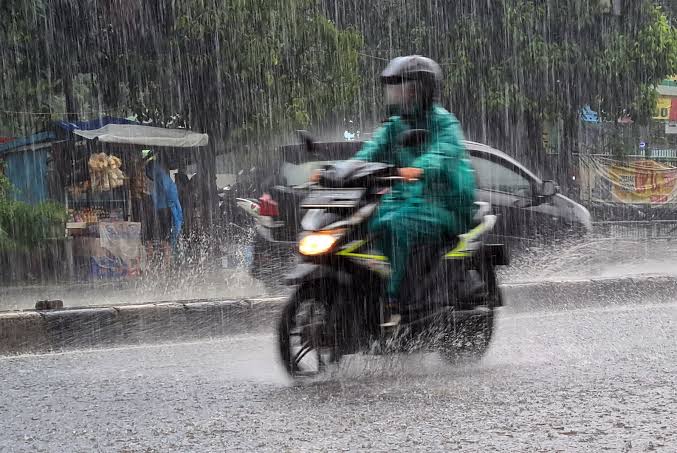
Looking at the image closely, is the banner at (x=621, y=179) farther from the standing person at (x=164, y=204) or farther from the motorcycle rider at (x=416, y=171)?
the motorcycle rider at (x=416, y=171)

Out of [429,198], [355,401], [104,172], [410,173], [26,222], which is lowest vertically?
[355,401]

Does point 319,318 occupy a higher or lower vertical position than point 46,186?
lower

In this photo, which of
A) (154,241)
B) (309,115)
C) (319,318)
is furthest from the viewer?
(309,115)

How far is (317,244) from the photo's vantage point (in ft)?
15.4

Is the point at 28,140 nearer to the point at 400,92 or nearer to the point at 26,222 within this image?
the point at 26,222

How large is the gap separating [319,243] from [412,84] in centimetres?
106

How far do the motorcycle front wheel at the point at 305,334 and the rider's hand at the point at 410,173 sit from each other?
2.47 feet

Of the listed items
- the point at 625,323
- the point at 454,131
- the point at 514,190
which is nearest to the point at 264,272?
the point at 514,190

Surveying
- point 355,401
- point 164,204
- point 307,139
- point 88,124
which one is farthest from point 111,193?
point 355,401

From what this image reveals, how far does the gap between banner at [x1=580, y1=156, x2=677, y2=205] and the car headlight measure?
16237 mm

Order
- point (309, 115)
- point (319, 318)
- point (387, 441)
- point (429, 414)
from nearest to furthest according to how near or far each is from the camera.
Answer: point (387, 441)
point (429, 414)
point (319, 318)
point (309, 115)

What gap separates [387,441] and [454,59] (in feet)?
45.2

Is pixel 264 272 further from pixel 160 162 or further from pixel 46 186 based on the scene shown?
pixel 46 186

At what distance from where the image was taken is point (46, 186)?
13.2 m
